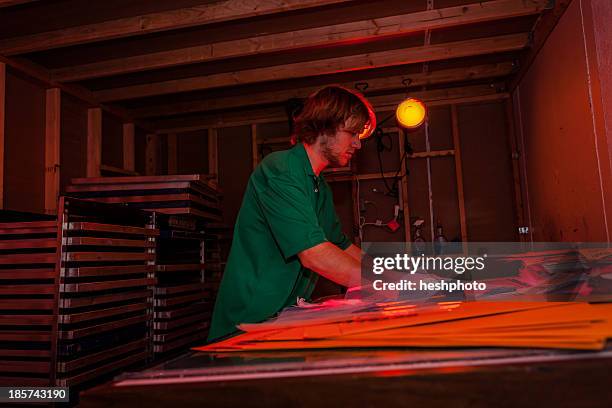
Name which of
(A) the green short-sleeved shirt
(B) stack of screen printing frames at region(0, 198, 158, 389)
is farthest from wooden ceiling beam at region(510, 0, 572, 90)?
(B) stack of screen printing frames at region(0, 198, 158, 389)

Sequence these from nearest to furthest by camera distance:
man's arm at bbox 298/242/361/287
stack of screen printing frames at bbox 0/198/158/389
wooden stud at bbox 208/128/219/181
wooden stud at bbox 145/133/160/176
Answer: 1. man's arm at bbox 298/242/361/287
2. stack of screen printing frames at bbox 0/198/158/389
3. wooden stud at bbox 208/128/219/181
4. wooden stud at bbox 145/133/160/176

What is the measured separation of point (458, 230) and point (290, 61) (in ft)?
8.47

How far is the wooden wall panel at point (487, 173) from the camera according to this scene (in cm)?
500

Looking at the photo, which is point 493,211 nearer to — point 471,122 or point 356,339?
point 471,122

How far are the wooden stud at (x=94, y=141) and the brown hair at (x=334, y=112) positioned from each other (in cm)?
367

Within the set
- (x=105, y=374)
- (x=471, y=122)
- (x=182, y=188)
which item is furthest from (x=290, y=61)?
(x=105, y=374)

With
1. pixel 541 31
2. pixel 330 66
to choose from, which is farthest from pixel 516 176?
pixel 330 66

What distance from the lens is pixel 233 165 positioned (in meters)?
5.69

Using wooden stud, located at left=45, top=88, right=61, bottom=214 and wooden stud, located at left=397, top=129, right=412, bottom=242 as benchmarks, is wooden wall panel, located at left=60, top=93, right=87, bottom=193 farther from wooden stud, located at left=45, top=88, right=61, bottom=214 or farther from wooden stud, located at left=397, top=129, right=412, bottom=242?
wooden stud, located at left=397, top=129, right=412, bottom=242

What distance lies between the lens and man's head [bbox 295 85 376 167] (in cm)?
163

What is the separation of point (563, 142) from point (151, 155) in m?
4.58

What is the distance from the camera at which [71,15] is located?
330 centimetres

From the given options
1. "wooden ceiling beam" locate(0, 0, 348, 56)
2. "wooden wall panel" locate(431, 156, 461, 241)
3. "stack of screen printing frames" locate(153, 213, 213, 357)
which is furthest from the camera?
"wooden wall panel" locate(431, 156, 461, 241)

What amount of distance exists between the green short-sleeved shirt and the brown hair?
0.69 ft
